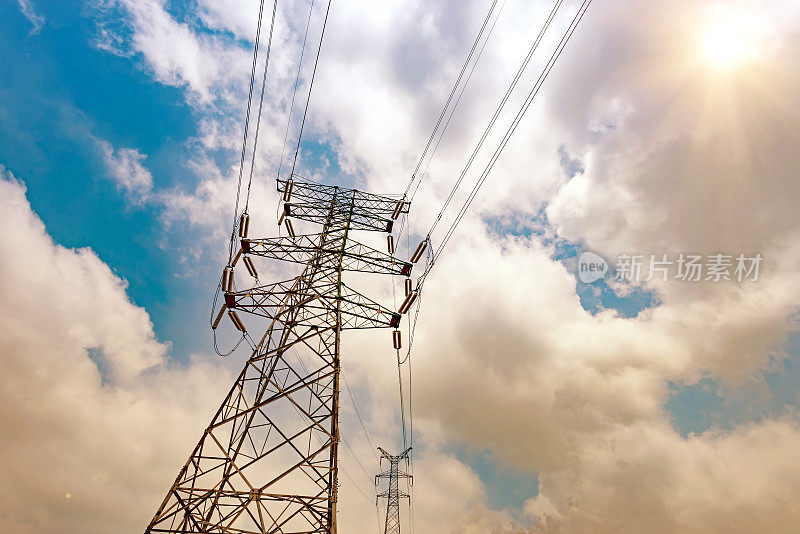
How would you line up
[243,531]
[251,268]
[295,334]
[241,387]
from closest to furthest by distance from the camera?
[243,531] → [241,387] → [295,334] → [251,268]

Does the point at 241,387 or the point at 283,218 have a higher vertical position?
the point at 283,218

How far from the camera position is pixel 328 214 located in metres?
22.4

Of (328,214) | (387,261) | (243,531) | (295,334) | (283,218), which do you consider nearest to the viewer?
(243,531)

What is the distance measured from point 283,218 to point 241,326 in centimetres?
859

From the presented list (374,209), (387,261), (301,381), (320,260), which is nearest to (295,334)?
(301,381)

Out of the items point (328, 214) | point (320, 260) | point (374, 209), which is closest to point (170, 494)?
point (320, 260)

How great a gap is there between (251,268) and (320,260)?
4330 mm

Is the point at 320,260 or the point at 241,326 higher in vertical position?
the point at 320,260

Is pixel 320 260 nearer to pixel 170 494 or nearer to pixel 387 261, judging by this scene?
pixel 387 261

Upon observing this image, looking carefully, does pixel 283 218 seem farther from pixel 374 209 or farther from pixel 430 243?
pixel 430 243

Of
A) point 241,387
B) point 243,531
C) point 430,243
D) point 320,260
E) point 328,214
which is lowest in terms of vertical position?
point 243,531

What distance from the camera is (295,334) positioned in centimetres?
1653

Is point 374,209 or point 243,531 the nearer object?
point 243,531

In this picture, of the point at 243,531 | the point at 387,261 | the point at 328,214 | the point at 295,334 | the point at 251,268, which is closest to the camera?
the point at 243,531
